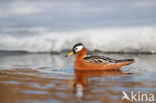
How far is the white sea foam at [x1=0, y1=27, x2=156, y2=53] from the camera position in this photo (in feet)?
40.6

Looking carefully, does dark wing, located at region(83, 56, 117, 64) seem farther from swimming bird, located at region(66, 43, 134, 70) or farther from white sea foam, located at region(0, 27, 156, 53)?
white sea foam, located at region(0, 27, 156, 53)

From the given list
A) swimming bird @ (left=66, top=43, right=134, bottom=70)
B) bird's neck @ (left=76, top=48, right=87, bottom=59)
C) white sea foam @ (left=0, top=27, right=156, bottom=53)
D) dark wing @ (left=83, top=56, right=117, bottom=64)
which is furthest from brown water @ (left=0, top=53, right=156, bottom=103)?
white sea foam @ (left=0, top=27, right=156, bottom=53)

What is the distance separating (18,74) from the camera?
7.77m

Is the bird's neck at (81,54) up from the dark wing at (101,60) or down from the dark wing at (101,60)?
up

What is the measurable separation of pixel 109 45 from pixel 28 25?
175 inches

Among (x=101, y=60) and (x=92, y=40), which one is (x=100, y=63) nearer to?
(x=101, y=60)

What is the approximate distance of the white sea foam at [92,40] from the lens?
1238 centimetres

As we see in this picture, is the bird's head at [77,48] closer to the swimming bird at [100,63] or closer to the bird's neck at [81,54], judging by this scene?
the bird's neck at [81,54]

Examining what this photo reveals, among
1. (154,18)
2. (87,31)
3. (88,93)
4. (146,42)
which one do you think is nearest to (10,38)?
(87,31)

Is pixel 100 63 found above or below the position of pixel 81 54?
below

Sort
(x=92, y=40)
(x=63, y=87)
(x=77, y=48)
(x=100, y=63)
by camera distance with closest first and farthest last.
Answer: (x=63, y=87), (x=100, y=63), (x=77, y=48), (x=92, y=40)

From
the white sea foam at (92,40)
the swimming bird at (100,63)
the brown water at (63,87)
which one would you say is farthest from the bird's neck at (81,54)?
the white sea foam at (92,40)

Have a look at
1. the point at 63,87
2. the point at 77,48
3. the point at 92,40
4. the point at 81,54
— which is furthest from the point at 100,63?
the point at 92,40

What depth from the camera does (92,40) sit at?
12859 millimetres
